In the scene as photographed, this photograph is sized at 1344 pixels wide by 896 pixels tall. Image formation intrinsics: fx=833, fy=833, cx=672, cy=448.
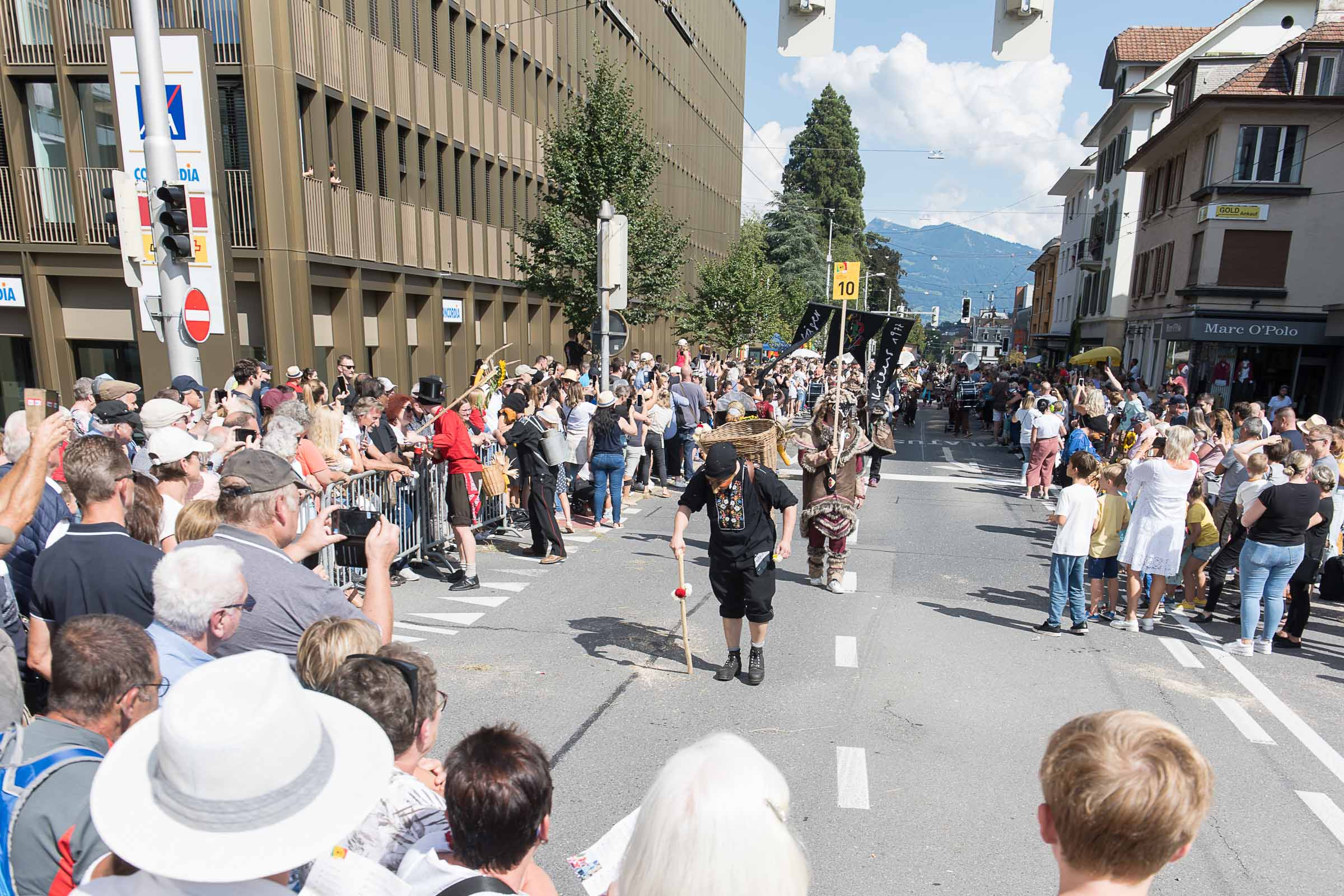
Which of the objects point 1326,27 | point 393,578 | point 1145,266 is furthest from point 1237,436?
point 1145,266

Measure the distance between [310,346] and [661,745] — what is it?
1390 cm

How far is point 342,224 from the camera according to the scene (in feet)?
57.1

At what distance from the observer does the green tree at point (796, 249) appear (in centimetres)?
5738

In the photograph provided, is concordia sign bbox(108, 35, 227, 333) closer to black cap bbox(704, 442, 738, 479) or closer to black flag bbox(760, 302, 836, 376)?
black cap bbox(704, 442, 738, 479)

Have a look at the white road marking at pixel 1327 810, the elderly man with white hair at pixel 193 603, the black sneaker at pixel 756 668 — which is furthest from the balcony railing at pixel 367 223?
the white road marking at pixel 1327 810

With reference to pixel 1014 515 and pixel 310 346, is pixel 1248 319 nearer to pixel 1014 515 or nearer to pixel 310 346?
pixel 1014 515

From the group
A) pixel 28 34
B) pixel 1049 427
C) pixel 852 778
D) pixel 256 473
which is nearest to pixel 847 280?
pixel 1049 427

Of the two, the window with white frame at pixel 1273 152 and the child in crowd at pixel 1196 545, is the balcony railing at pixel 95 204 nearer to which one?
the child in crowd at pixel 1196 545

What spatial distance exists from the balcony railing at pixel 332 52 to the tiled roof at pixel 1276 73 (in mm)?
22998

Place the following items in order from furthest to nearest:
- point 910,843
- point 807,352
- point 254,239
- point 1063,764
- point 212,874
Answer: point 807,352
point 254,239
point 910,843
point 1063,764
point 212,874

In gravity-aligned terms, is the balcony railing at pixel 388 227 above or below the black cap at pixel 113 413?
above

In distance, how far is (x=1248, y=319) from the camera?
24.1 m

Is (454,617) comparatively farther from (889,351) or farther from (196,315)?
(889,351)

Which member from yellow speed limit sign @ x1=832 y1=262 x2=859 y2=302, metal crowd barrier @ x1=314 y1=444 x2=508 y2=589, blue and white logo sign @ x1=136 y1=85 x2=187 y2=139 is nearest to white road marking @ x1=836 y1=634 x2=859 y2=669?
metal crowd barrier @ x1=314 y1=444 x2=508 y2=589
